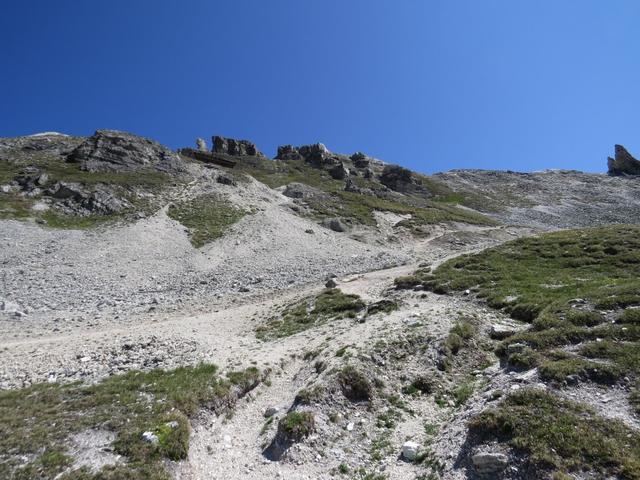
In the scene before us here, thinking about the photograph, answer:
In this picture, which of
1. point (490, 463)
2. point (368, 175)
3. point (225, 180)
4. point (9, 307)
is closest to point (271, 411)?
point (490, 463)

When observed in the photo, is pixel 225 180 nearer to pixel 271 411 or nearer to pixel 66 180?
pixel 66 180

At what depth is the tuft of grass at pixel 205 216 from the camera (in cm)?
4819

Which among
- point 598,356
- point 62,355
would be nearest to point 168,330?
point 62,355

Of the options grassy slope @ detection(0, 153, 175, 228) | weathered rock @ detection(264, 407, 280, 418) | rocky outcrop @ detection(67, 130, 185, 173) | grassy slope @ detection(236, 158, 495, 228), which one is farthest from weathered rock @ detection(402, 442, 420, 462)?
rocky outcrop @ detection(67, 130, 185, 173)

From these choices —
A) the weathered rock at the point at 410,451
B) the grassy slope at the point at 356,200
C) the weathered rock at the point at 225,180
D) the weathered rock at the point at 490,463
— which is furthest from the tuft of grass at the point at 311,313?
the weathered rock at the point at 225,180

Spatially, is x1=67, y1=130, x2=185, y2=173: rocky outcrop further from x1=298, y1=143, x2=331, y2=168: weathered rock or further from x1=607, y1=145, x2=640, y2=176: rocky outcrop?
x1=607, y1=145, x2=640, y2=176: rocky outcrop

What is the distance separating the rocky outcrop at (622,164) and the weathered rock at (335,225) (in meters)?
166

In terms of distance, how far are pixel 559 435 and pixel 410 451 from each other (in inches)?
153

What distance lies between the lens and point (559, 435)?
32.3 feet

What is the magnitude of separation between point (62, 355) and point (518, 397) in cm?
1810

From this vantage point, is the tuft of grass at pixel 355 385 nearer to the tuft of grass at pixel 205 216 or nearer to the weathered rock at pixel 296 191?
the tuft of grass at pixel 205 216

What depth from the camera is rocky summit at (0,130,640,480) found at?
34.8 ft

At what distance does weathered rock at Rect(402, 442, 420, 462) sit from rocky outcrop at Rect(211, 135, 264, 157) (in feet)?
426

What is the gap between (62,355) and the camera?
1725cm
